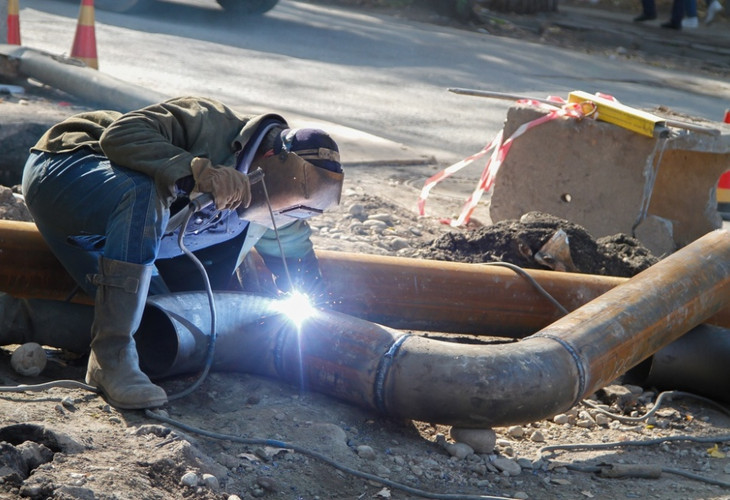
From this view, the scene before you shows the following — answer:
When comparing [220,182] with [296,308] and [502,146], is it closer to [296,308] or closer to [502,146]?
[296,308]

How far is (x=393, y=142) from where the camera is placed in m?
7.28

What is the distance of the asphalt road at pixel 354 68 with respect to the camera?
798 cm

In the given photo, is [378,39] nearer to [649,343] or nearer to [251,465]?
[649,343]

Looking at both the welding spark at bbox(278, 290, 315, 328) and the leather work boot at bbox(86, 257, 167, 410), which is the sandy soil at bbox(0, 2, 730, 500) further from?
the welding spark at bbox(278, 290, 315, 328)

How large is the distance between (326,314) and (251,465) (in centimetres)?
77

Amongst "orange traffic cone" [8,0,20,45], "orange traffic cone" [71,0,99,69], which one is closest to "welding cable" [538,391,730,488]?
"orange traffic cone" [71,0,99,69]

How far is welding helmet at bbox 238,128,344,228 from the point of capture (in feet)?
10.4

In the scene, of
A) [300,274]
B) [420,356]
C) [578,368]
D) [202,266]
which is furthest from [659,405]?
[202,266]

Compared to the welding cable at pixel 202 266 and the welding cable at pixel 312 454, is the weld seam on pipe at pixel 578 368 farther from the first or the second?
the welding cable at pixel 202 266

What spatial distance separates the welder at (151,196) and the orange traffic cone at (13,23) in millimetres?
5062

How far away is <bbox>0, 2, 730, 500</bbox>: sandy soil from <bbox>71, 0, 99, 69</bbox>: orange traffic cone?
4884 millimetres

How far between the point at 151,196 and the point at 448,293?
4.76 feet

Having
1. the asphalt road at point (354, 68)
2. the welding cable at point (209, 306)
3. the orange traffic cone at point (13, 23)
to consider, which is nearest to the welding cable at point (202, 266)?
the welding cable at point (209, 306)

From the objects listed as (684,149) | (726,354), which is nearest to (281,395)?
(726,354)
